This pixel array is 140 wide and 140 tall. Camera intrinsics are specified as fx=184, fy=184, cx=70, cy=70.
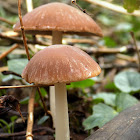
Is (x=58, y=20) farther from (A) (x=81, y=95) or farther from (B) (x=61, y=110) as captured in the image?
(A) (x=81, y=95)

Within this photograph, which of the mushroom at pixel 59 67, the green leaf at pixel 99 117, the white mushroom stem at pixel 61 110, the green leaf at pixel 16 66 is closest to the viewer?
the mushroom at pixel 59 67

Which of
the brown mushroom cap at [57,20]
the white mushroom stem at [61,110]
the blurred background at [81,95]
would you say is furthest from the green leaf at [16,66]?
the white mushroom stem at [61,110]

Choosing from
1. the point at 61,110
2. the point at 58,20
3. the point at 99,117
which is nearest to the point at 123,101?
the point at 99,117

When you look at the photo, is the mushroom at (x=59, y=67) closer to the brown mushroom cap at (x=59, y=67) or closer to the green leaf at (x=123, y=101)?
the brown mushroom cap at (x=59, y=67)

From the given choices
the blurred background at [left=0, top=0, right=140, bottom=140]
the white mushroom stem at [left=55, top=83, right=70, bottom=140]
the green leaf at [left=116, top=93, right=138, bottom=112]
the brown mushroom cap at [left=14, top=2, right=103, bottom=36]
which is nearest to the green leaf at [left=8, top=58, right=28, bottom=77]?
the blurred background at [left=0, top=0, right=140, bottom=140]

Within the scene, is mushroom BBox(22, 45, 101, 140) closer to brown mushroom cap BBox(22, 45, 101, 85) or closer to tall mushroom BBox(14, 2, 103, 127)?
brown mushroom cap BBox(22, 45, 101, 85)
